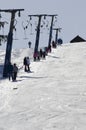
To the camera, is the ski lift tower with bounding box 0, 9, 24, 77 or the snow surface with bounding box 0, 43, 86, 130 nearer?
the snow surface with bounding box 0, 43, 86, 130

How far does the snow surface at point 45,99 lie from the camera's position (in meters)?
23.5

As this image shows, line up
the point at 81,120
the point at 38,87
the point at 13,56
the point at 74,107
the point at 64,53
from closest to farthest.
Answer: the point at 81,120, the point at 74,107, the point at 38,87, the point at 64,53, the point at 13,56

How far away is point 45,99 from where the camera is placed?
2856 centimetres

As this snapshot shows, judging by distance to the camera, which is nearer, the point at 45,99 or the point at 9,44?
the point at 45,99

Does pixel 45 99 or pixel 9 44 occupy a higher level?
pixel 9 44

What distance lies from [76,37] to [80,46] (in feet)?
70.0

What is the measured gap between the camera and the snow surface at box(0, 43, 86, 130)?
77.2 ft

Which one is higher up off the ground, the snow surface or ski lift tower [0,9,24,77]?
ski lift tower [0,9,24,77]

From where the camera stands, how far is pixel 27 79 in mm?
35875

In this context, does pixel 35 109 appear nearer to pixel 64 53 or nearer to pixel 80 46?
pixel 64 53

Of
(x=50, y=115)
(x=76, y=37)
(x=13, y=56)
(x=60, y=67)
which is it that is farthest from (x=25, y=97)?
(x=76, y=37)

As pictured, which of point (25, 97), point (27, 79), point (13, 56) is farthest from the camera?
point (13, 56)

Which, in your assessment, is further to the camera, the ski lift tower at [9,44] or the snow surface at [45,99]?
the ski lift tower at [9,44]

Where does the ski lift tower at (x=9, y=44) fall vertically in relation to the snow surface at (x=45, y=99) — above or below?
above
